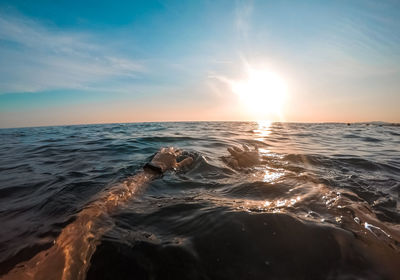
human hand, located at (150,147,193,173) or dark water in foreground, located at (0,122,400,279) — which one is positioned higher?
human hand, located at (150,147,193,173)

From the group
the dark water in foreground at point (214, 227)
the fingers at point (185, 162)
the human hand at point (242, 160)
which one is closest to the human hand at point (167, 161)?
the fingers at point (185, 162)

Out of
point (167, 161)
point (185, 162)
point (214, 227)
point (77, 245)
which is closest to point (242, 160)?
point (185, 162)

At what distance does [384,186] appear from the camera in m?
3.68

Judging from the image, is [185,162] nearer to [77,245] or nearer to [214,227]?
[214,227]

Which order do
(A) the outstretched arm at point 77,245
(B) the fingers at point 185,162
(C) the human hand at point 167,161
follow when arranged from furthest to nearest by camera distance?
(B) the fingers at point 185,162
(C) the human hand at point 167,161
(A) the outstretched arm at point 77,245

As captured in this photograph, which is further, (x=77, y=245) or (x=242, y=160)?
(x=242, y=160)

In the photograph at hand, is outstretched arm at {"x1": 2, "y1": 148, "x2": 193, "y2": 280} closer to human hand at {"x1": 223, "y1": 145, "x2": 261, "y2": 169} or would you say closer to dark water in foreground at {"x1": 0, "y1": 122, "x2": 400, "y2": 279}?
dark water in foreground at {"x1": 0, "y1": 122, "x2": 400, "y2": 279}

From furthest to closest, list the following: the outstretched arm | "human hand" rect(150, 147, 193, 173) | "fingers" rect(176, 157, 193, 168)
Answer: "fingers" rect(176, 157, 193, 168) → "human hand" rect(150, 147, 193, 173) → the outstretched arm

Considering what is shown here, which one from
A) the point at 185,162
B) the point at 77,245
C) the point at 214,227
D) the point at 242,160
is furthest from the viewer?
the point at 242,160

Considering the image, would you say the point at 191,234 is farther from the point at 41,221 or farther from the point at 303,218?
the point at 41,221

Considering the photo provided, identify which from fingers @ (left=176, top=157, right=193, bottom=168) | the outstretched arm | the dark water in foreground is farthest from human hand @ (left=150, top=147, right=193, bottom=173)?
the outstretched arm

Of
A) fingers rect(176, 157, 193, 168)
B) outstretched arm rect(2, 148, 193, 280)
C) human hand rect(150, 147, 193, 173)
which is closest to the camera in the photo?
outstretched arm rect(2, 148, 193, 280)

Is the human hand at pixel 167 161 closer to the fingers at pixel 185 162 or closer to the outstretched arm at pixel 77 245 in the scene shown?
the fingers at pixel 185 162

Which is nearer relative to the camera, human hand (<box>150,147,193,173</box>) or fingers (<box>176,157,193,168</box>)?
human hand (<box>150,147,193,173</box>)
